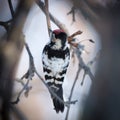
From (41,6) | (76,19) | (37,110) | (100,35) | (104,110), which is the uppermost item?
(41,6)

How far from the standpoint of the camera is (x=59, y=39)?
149cm

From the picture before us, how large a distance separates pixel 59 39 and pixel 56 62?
0.30 ft

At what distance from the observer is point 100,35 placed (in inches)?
60.8

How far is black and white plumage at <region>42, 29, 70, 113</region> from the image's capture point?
1.50 meters

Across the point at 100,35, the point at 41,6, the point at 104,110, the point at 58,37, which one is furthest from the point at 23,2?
the point at 104,110

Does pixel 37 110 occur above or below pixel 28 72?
below

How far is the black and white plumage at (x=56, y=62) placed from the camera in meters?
1.50

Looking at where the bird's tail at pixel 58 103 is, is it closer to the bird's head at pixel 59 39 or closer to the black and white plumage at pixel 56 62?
the black and white plumage at pixel 56 62

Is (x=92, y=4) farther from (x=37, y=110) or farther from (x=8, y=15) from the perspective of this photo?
(x=37, y=110)

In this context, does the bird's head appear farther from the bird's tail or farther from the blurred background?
the bird's tail

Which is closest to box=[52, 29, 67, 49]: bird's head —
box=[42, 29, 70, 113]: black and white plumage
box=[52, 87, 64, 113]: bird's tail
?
box=[42, 29, 70, 113]: black and white plumage

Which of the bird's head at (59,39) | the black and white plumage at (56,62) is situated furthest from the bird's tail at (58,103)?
the bird's head at (59,39)

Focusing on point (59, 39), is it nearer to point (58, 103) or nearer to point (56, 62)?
point (56, 62)

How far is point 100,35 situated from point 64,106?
0.32 m
